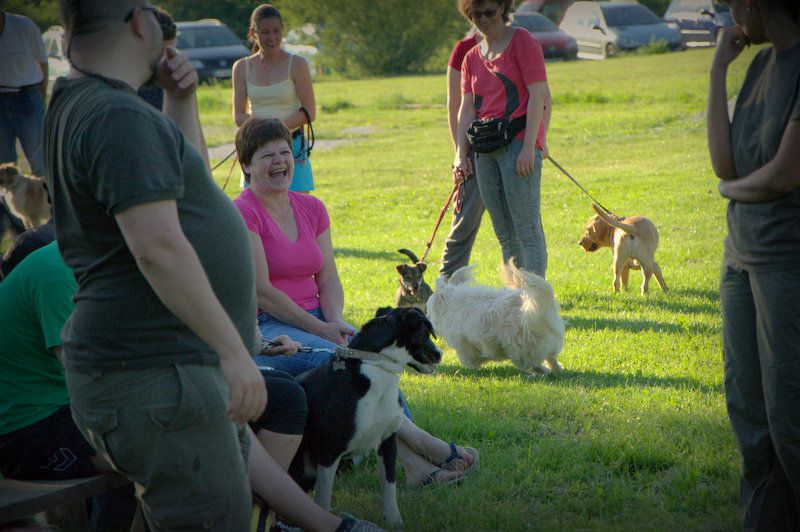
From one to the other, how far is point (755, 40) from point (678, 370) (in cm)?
290

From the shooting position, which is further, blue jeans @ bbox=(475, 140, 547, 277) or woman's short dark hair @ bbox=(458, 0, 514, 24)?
blue jeans @ bbox=(475, 140, 547, 277)

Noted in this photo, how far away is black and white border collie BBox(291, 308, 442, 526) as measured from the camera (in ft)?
11.2

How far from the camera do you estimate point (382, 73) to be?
3953cm

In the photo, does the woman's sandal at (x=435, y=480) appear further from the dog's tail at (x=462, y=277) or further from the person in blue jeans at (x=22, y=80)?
the person in blue jeans at (x=22, y=80)

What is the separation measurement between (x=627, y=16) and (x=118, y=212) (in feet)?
122

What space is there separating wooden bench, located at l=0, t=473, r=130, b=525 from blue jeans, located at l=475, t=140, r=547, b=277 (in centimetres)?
345

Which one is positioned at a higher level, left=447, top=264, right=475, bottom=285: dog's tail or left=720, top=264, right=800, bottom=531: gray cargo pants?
left=720, top=264, right=800, bottom=531: gray cargo pants

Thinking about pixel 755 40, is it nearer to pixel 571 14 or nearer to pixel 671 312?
pixel 671 312

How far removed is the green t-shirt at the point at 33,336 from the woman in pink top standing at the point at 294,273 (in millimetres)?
972

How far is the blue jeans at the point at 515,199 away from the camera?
5898mm

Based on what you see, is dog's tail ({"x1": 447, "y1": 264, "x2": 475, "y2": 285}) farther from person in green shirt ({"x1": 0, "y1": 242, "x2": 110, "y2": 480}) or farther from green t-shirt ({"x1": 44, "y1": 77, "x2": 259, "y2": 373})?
green t-shirt ({"x1": 44, "y1": 77, "x2": 259, "y2": 373})

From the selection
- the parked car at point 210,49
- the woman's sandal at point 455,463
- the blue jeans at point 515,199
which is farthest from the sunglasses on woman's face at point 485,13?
the parked car at point 210,49

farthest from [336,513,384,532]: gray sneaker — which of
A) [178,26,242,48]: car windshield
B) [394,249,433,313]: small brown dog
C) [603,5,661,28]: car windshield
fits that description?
[603,5,661,28]: car windshield

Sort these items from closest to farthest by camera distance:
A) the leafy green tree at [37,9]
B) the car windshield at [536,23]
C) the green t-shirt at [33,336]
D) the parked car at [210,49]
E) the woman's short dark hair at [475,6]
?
the green t-shirt at [33,336] → the woman's short dark hair at [475,6] → the leafy green tree at [37,9] → the parked car at [210,49] → the car windshield at [536,23]
